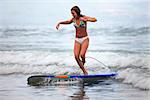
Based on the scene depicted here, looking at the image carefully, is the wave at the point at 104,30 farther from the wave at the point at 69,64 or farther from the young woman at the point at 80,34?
the young woman at the point at 80,34

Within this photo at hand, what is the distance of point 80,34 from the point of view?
5.18 meters

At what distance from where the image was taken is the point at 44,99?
460 centimetres

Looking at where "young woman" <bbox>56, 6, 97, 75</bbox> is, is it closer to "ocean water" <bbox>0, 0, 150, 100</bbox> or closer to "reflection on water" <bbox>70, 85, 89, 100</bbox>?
"ocean water" <bbox>0, 0, 150, 100</bbox>

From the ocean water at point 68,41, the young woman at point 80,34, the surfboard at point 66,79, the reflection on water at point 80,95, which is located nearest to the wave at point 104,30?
the ocean water at point 68,41

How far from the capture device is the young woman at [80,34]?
5.11 meters

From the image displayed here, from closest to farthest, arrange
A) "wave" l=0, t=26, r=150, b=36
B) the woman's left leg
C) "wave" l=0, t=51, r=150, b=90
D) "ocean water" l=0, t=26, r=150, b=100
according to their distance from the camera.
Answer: "ocean water" l=0, t=26, r=150, b=100 < the woman's left leg < "wave" l=0, t=51, r=150, b=90 < "wave" l=0, t=26, r=150, b=36

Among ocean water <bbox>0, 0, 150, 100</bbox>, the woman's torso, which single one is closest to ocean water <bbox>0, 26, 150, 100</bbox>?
ocean water <bbox>0, 0, 150, 100</bbox>

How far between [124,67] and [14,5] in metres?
1.52

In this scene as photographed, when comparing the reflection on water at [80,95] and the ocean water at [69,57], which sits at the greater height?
the ocean water at [69,57]

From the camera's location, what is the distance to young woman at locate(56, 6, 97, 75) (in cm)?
511

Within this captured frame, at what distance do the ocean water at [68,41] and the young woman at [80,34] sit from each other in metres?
0.14

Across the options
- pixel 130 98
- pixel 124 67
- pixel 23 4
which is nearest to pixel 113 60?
pixel 124 67

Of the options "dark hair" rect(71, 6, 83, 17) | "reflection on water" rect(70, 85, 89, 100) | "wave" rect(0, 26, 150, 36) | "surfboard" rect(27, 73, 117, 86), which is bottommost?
"reflection on water" rect(70, 85, 89, 100)

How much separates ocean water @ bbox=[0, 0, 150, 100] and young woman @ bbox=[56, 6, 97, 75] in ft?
0.46
